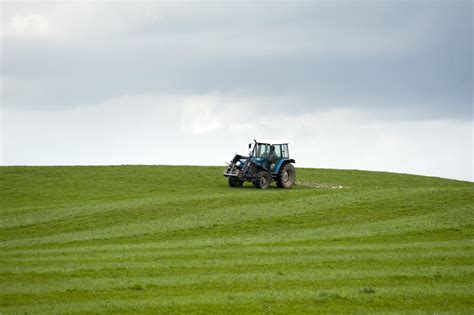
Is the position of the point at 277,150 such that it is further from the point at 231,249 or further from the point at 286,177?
the point at 231,249

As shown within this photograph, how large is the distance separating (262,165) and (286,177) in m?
2.01

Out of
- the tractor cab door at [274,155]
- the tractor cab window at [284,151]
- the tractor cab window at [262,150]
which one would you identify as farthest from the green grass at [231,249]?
the tractor cab window at [284,151]

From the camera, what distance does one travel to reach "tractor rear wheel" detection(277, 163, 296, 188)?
143ft

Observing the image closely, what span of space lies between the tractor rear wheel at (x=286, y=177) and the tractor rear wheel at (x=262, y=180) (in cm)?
Answer: 87

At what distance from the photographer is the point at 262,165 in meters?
43.1

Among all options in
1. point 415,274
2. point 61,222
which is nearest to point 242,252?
point 415,274

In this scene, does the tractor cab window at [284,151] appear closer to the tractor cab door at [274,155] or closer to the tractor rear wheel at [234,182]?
the tractor cab door at [274,155]

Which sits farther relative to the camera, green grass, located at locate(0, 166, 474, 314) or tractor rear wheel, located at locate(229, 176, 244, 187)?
tractor rear wheel, located at locate(229, 176, 244, 187)

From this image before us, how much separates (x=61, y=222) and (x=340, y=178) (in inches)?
959

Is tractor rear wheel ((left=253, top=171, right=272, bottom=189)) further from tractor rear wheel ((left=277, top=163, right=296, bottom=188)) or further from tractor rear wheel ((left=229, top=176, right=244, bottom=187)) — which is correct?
tractor rear wheel ((left=229, top=176, right=244, bottom=187))

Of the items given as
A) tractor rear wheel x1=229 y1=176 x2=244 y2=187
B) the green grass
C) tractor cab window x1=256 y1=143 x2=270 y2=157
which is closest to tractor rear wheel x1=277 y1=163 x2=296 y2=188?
tractor cab window x1=256 y1=143 x2=270 y2=157

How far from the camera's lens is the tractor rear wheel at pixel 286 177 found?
43719mm

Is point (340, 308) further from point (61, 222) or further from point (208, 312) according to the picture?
point (61, 222)

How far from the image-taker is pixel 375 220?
3238 cm
